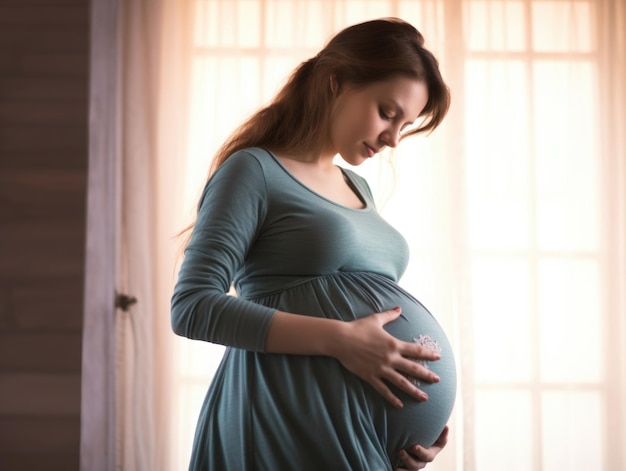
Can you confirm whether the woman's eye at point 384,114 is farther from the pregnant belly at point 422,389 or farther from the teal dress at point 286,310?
the pregnant belly at point 422,389

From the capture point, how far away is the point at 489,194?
2.13 meters

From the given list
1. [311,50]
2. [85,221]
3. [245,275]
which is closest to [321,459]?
[245,275]

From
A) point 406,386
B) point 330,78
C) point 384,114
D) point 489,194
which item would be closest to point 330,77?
point 330,78

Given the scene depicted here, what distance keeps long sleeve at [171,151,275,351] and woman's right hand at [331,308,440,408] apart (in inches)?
4.7

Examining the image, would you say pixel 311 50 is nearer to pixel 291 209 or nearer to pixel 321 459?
pixel 291 209

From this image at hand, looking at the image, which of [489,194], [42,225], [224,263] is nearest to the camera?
[224,263]

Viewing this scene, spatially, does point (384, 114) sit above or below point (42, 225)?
above

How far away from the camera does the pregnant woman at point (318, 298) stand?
944 millimetres

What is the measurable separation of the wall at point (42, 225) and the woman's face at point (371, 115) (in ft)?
1.82

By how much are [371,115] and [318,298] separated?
1.07 ft

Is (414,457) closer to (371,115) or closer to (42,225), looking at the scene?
(371,115)

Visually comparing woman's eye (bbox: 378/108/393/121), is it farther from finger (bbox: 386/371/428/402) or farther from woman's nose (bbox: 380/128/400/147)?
finger (bbox: 386/371/428/402)

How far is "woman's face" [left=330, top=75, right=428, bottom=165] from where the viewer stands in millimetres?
1128

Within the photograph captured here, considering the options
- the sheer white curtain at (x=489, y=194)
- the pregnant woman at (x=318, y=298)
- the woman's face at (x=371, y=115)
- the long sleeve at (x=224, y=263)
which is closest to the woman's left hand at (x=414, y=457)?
the pregnant woman at (x=318, y=298)
